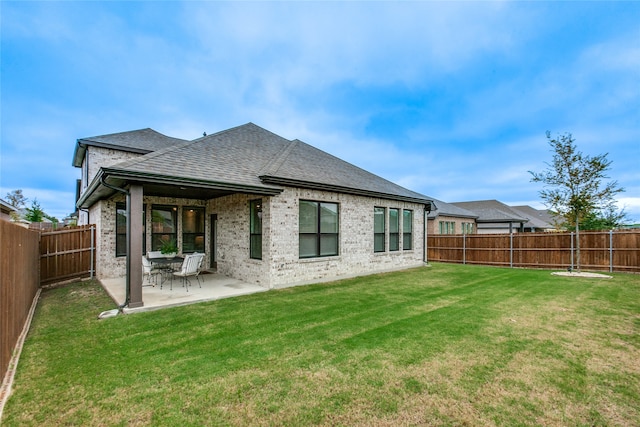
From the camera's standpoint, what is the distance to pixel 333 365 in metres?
3.71

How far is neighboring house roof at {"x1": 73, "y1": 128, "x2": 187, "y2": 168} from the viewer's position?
12.2 metres

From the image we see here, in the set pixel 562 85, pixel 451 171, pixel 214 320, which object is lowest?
pixel 214 320

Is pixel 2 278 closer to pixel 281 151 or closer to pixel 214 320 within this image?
pixel 214 320

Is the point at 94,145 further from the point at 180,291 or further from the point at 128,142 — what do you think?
the point at 180,291

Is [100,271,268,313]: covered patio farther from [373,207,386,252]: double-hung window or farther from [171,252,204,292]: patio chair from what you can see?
[373,207,386,252]: double-hung window

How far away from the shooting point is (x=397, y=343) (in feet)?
14.5

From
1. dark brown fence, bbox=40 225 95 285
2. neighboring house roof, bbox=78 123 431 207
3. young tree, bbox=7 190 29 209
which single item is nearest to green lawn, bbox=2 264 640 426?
neighboring house roof, bbox=78 123 431 207

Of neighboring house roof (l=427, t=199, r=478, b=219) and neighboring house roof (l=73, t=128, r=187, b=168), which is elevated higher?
neighboring house roof (l=73, t=128, r=187, b=168)

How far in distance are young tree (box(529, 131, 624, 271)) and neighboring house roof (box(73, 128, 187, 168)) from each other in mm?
17484

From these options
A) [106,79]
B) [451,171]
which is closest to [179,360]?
[106,79]

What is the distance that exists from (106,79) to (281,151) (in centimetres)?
1276

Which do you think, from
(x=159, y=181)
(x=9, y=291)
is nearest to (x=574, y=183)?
(x=159, y=181)

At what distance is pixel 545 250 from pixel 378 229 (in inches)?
344

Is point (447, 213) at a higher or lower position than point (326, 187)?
lower
